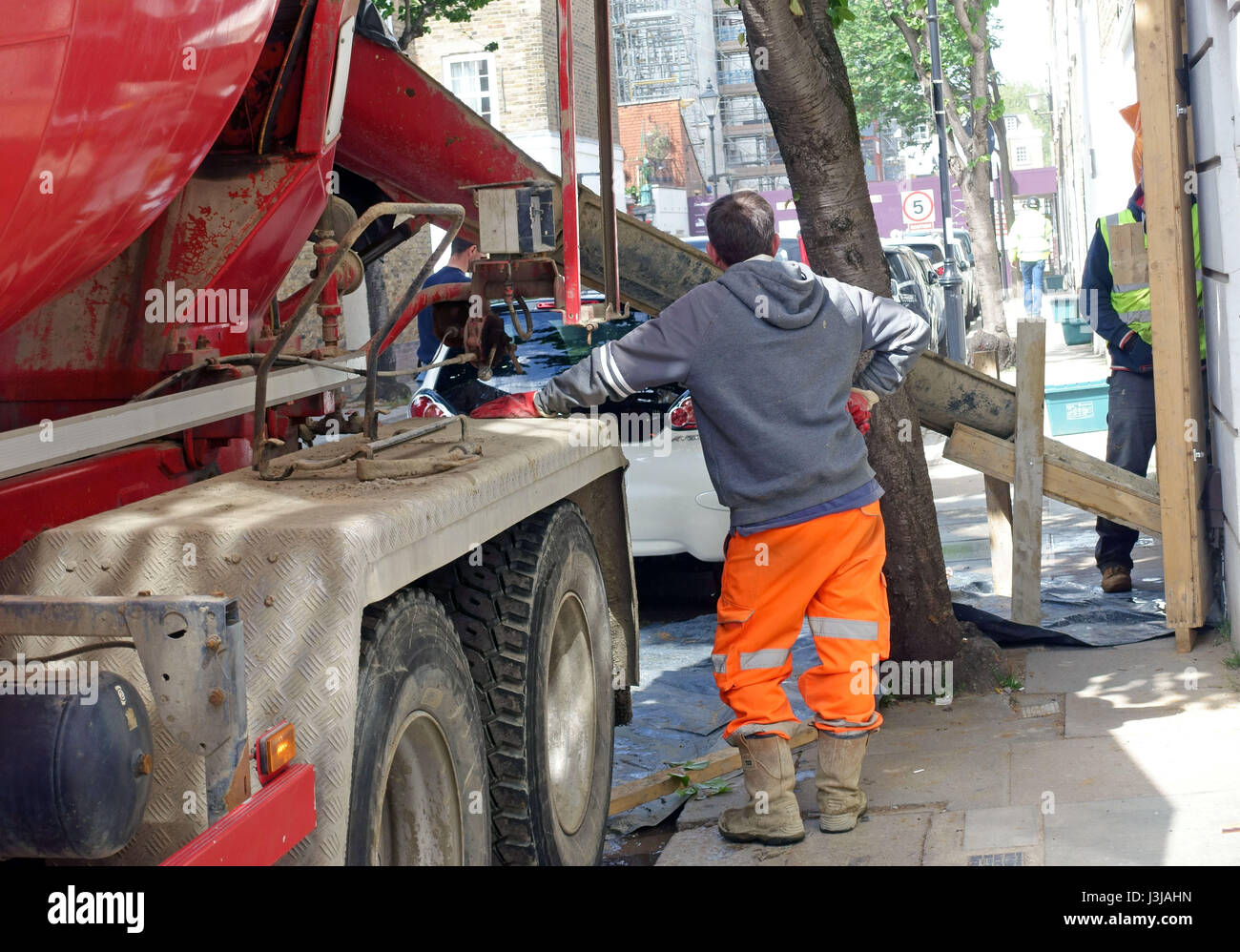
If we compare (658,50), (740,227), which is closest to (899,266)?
(740,227)

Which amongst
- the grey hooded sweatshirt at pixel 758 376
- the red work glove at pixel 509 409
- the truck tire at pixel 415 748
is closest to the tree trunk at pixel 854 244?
the grey hooded sweatshirt at pixel 758 376

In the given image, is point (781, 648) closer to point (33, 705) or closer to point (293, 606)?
point (293, 606)

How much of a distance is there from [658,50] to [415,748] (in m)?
55.1

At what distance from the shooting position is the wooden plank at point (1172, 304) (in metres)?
5.51

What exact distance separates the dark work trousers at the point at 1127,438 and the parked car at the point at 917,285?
8.91 metres

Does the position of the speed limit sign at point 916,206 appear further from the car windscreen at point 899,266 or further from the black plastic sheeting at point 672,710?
the black plastic sheeting at point 672,710

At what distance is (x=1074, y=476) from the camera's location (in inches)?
244

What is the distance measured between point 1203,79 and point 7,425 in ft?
15.2

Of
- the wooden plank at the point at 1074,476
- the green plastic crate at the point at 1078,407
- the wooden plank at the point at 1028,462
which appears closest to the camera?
the wooden plank at the point at 1074,476

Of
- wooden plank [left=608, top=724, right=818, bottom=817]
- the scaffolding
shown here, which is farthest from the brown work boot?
the scaffolding

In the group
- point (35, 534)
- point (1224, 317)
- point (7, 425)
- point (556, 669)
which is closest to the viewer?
point (35, 534)

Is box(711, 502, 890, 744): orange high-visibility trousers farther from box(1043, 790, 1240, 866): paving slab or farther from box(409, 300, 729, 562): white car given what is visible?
box(409, 300, 729, 562): white car
